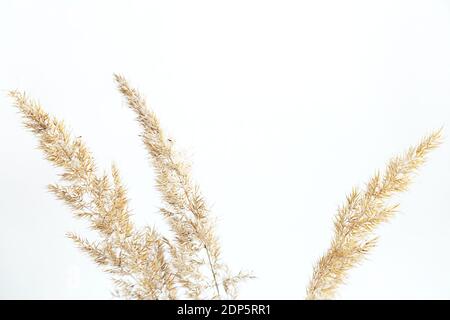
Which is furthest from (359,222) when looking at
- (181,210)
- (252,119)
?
(252,119)

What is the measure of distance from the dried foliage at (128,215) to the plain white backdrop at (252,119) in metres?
0.99

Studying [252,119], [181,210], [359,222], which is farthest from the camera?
[252,119]

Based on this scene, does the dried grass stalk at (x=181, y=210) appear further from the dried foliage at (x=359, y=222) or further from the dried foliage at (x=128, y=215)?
the dried foliage at (x=359, y=222)

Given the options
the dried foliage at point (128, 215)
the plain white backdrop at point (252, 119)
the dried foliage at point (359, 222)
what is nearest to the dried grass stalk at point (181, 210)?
the dried foliage at point (128, 215)

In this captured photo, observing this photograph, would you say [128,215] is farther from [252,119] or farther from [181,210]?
[252,119]

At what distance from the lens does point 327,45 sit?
7.89 ft

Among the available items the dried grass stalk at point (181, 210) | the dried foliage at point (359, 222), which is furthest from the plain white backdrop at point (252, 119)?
the dried foliage at point (359, 222)

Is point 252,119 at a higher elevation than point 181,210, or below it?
higher

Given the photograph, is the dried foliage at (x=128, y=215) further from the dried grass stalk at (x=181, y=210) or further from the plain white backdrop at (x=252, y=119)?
the plain white backdrop at (x=252, y=119)

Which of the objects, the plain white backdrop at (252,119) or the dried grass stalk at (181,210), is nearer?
the dried grass stalk at (181,210)

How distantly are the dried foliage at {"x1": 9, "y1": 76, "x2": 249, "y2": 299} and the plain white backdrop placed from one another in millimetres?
986

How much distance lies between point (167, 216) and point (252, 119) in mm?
1092

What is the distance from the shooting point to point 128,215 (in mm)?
1304

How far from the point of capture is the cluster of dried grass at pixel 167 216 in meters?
1.24
